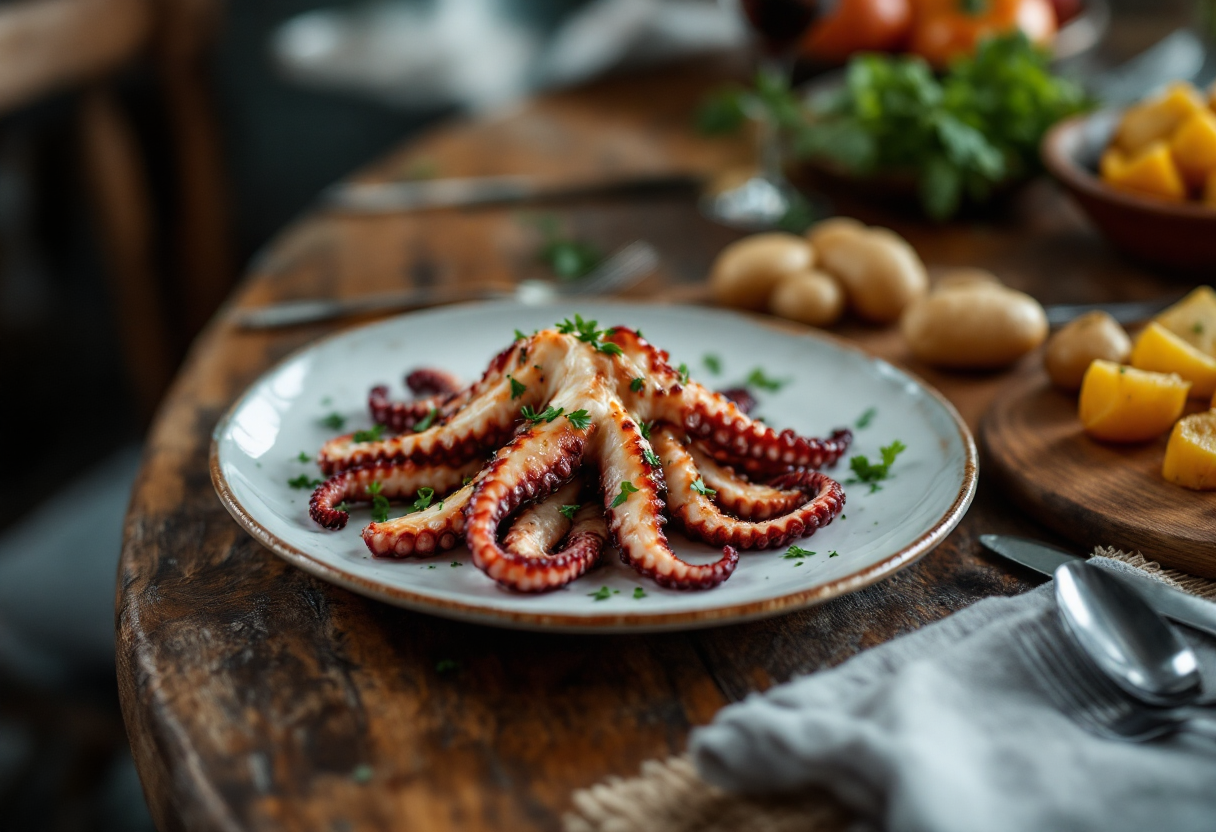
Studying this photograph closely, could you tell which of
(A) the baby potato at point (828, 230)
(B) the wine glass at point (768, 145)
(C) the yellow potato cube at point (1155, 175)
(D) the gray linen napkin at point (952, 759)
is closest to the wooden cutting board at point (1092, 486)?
(D) the gray linen napkin at point (952, 759)

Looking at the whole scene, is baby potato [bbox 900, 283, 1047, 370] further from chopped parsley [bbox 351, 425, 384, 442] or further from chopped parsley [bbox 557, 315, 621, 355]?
chopped parsley [bbox 351, 425, 384, 442]

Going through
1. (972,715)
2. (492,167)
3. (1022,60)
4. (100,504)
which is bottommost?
(100,504)

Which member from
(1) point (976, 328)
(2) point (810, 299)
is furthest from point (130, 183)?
(1) point (976, 328)

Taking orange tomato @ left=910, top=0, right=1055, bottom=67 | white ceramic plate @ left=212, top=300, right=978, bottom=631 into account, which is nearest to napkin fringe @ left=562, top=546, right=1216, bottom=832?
white ceramic plate @ left=212, top=300, right=978, bottom=631

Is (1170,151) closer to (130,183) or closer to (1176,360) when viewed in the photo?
(1176,360)

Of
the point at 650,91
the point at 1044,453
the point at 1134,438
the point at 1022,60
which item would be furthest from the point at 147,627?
the point at 650,91

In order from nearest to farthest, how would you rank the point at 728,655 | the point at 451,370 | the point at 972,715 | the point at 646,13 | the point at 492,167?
the point at 972,715, the point at 728,655, the point at 451,370, the point at 492,167, the point at 646,13

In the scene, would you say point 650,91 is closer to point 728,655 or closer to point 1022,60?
point 1022,60
